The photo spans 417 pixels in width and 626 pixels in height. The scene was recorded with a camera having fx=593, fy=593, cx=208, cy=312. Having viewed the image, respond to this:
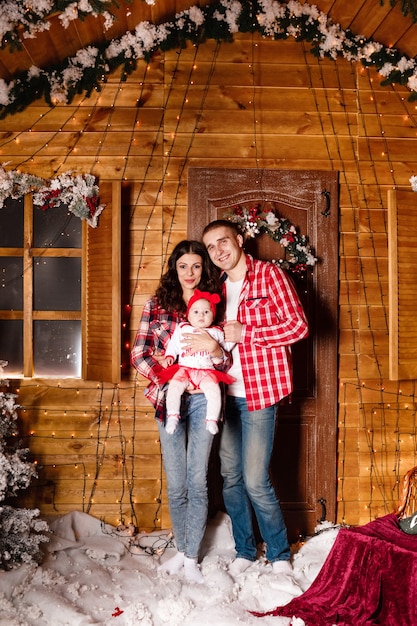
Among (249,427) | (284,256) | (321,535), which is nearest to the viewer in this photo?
(249,427)

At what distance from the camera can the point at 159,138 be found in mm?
3818

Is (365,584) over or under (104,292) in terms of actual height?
under

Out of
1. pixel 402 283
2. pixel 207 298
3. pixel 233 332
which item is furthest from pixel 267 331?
pixel 402 283

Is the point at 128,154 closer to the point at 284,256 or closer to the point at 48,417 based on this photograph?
the point at 284,256

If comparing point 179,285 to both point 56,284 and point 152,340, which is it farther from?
point 56,284

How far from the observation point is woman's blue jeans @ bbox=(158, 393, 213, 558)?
3031mm

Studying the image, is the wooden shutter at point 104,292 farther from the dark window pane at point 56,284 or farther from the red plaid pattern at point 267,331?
the red plaid pattern at point 267,331

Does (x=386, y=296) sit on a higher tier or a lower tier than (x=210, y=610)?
higher

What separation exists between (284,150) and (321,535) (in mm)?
2397

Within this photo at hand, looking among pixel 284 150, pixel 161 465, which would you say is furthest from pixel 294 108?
pixel 161 465

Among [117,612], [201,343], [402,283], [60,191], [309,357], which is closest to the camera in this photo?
[117,612]

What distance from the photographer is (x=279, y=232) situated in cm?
372

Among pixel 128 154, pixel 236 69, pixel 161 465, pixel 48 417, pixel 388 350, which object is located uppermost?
pixel 236 69

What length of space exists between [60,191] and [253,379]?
1.72 meters
